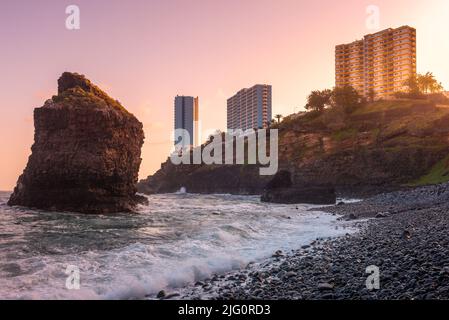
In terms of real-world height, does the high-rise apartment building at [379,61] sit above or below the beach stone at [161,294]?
above

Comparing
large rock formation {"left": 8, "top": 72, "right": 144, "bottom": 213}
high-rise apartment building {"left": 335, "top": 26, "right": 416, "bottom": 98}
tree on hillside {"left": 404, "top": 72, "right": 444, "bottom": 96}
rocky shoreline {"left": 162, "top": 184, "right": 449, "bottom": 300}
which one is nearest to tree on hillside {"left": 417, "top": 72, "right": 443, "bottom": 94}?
tree on hillside {"left": 404, "top": 72, "right": 444, "bottom": 96}

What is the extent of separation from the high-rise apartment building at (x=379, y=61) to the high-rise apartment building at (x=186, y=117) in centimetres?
7724

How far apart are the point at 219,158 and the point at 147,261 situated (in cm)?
10491

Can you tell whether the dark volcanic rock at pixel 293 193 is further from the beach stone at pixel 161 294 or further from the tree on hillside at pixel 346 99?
the tree on hillside at pixel 346 99

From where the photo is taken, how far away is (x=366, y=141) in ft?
258

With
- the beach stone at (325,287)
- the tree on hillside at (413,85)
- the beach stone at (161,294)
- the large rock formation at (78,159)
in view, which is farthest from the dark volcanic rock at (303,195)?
the tree on hillside at (413,85)

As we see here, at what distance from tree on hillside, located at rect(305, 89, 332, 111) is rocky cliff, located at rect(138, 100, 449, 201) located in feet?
18.7

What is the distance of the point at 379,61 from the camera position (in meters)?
177

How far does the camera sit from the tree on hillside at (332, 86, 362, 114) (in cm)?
10494

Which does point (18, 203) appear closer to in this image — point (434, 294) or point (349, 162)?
point (434, 294)

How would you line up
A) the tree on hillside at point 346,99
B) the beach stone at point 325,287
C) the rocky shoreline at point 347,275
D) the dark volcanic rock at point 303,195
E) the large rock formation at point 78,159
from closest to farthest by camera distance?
the rocky shoreline at point 347,275
the beach stone at point 325,287
the large rock formation at point 78,159
the dark volcanic rock at point 303,195
the tree on hillside at point 346,99

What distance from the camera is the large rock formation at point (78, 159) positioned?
34.5 metres

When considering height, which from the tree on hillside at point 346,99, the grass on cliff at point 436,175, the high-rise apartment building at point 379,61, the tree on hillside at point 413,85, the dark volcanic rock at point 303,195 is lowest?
the dark volcanic rock at point 303,195

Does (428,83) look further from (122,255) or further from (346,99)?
(122,255)
